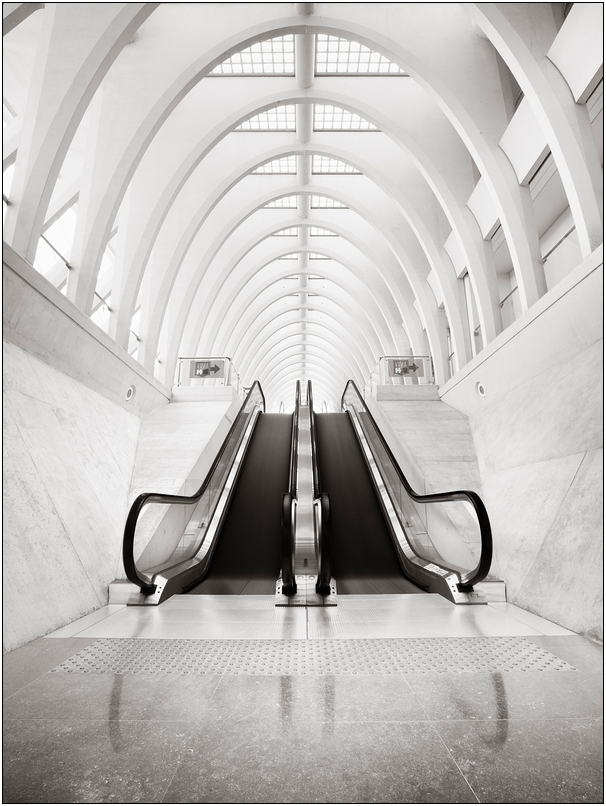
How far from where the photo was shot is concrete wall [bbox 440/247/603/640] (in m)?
4.78

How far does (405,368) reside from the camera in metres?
15.9

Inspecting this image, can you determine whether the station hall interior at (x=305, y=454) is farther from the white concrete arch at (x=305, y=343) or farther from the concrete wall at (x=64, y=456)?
the white concrete arch at (x=305, y=343)

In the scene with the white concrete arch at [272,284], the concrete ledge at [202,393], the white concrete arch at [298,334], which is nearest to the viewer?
the concrete ledge at [202,393]

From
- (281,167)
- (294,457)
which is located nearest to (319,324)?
(281,167)

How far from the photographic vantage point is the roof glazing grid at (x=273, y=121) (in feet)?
54.5

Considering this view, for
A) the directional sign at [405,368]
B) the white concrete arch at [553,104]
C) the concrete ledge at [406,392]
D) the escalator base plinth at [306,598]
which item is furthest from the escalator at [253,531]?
the white concrete arch at [553,104]

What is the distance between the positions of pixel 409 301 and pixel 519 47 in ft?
44.3

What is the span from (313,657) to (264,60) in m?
16.1

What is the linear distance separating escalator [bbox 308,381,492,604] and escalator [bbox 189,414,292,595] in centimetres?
93

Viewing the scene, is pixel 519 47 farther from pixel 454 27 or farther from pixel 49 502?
pixel 49 502

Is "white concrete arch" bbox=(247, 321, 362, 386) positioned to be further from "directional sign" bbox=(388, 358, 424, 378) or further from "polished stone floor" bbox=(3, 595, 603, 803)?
"polished stone floor" bbox=(3, 595, 603, 803)

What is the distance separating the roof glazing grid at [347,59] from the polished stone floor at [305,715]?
15474mm

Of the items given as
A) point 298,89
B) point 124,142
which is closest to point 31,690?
Result: point 124,142

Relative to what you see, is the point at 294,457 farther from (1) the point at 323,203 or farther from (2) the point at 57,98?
(1) the point at 323,203
